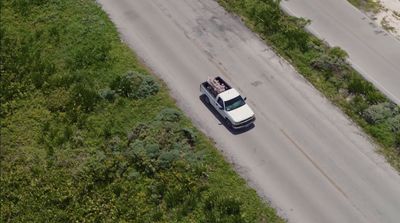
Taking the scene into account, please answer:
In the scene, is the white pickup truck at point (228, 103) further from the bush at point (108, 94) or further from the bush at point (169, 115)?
the bush at point (108, 94)

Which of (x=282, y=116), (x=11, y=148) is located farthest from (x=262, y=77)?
(x=11, y=148)

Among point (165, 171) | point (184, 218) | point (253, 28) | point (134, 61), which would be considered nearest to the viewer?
point (184, 218)

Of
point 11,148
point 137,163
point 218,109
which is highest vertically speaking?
point 218,109

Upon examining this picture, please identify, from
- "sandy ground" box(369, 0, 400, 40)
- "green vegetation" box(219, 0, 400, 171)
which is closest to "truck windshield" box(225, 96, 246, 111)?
"green vegetation" box(219, 0, 400, 171)

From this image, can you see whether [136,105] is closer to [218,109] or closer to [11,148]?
[218,109]

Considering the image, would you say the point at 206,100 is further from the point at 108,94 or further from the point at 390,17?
the point at 390,17

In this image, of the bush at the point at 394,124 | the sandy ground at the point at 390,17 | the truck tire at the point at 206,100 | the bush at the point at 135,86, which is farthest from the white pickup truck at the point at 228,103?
the sandy ground at the point at 390,17

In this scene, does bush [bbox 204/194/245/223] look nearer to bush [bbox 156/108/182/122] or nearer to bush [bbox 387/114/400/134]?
bush [bbox 156/108/182/122]

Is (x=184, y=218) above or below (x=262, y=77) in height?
below
